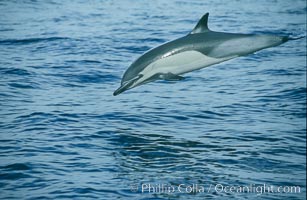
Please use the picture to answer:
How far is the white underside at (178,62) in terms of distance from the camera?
11.3m

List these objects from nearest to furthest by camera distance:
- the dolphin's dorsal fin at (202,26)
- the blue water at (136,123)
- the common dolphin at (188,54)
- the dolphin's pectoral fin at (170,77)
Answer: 1. the blue water at (136,123)
2. the dolphin's pectoral fin at (170,77)
3. the common dolphin at (188,54)
4. the dolphin's dorsal fin at (202,26)

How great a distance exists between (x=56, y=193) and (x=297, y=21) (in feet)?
67.7

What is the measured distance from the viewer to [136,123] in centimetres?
1209

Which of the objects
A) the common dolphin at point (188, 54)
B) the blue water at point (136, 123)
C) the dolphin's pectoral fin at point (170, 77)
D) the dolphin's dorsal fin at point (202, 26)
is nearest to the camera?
the blue water at point (136, 123)

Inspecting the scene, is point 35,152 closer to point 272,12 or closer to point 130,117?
point 130,117

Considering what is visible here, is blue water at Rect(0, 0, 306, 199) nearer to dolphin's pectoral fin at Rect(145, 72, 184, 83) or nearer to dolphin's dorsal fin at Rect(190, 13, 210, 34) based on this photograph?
dolphin's pectoral fin at Rect(145, 72, 184, 83)

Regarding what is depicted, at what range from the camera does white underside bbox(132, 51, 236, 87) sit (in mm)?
11289

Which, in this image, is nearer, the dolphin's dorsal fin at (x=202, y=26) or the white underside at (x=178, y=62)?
the white underside at (x=178, y=62)

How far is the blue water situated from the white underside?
1.11 meters

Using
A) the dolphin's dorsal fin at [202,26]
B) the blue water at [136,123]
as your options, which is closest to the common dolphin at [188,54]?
the dolphin's dorsal fin at [202,26]

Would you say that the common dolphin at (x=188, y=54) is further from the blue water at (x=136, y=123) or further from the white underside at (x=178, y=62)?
the blue water at (x=136, y=123)

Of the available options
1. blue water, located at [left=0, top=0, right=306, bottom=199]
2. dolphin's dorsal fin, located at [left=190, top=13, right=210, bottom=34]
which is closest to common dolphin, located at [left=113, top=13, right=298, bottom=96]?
dolphin's dorsal fin, located at [left=190, top=13, right=210, bottom=34]

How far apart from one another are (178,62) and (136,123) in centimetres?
159

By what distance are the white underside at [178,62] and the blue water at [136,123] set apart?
1.11 metres
